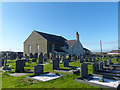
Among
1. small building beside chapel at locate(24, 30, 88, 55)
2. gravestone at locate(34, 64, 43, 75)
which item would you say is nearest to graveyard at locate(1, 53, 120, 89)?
gravestone at locate(34, 64, 43, 75)

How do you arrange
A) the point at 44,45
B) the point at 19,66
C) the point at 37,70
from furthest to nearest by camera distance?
the point at 44,45, the point at 19,66, the point at 37,70

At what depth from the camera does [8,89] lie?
5.02 metres

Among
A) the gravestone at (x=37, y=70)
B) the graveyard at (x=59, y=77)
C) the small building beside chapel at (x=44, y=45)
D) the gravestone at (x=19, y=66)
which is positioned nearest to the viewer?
the graveyard at (x=59, y=77)

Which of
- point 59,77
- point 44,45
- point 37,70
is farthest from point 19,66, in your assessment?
point 44,45

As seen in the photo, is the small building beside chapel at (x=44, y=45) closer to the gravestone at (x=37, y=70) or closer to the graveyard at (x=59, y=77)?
the graveyard at (x=59, y=77)

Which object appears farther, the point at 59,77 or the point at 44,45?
the point at 44,45

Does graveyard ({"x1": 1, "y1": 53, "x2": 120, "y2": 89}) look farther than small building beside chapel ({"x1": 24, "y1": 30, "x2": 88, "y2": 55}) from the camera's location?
No

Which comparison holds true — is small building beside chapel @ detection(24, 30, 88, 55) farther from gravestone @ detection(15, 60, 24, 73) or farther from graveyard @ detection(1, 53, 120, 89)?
gravestone @ detection(15, 60, 24, 73)

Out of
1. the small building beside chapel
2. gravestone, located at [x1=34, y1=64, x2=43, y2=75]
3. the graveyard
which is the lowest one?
the graveyard

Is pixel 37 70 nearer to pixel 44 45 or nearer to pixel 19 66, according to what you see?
pixel 19 66

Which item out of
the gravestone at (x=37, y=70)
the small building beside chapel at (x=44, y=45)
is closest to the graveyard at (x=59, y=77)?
the gravestone at (x=37, y=70)

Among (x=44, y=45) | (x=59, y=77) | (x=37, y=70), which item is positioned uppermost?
(x=44, y=45)

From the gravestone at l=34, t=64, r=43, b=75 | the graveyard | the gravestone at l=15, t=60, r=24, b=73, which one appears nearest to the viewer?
the graveyard

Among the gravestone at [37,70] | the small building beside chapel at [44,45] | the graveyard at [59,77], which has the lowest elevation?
the graveyard at [59,77]
